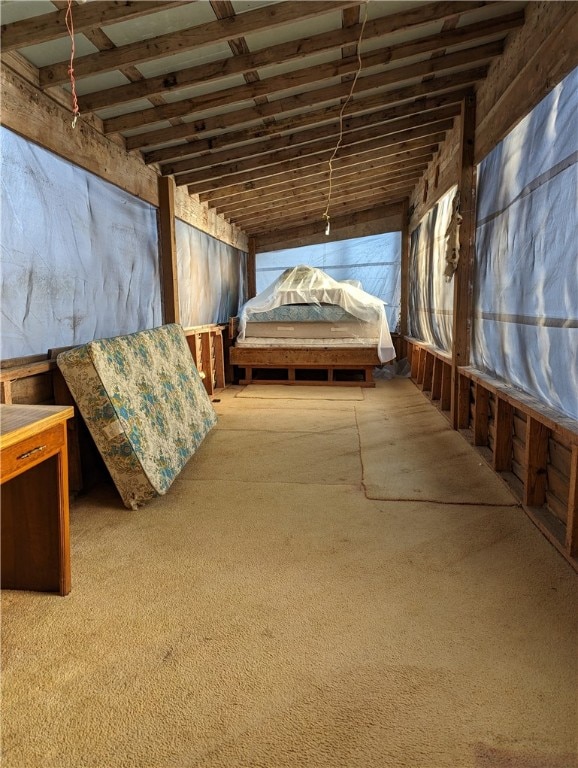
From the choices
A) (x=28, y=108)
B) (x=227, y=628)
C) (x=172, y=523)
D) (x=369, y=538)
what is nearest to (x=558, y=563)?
(x=369, y=538)

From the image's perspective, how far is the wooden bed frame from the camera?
6258 mm

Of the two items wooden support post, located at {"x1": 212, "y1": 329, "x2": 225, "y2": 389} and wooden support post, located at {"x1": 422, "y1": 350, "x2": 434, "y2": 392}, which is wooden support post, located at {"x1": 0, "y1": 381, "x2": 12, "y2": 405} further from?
wooden support post, located at {"x1": 422, "y1": 350, "x2": 434, "y2": 392}

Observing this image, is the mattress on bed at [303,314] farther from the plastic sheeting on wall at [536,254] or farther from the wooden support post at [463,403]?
the plastic sheeting on wall at [536,254]

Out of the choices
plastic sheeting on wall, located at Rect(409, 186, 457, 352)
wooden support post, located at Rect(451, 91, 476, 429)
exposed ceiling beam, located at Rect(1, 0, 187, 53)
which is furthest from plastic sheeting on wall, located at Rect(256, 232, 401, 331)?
exposed ceiling beam, located at Rect(1, 0, 187, 53)

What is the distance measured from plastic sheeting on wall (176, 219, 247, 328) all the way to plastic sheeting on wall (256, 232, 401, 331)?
1142mm

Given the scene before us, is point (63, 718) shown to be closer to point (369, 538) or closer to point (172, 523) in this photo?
point (172, 523)

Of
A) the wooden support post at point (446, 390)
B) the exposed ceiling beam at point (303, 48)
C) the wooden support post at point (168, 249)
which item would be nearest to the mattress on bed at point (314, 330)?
the wooden support post at point (446, 390)

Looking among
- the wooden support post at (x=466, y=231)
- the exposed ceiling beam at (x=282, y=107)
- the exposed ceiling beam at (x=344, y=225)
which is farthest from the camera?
the exposed ceiling beam at (x=344, y=225)

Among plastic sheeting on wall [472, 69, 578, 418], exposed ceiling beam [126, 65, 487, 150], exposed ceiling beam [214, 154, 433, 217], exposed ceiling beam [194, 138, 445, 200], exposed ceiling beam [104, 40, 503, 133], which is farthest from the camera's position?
exposed ceiling beam [214, 154, 433, 217]

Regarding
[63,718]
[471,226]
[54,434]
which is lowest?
[63,718]

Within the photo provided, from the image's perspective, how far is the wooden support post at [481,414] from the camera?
11.6 ft

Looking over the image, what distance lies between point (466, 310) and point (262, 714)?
340 centimetres

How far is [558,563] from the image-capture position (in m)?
2.03

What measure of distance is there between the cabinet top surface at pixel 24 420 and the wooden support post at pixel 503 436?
8.19 ft
